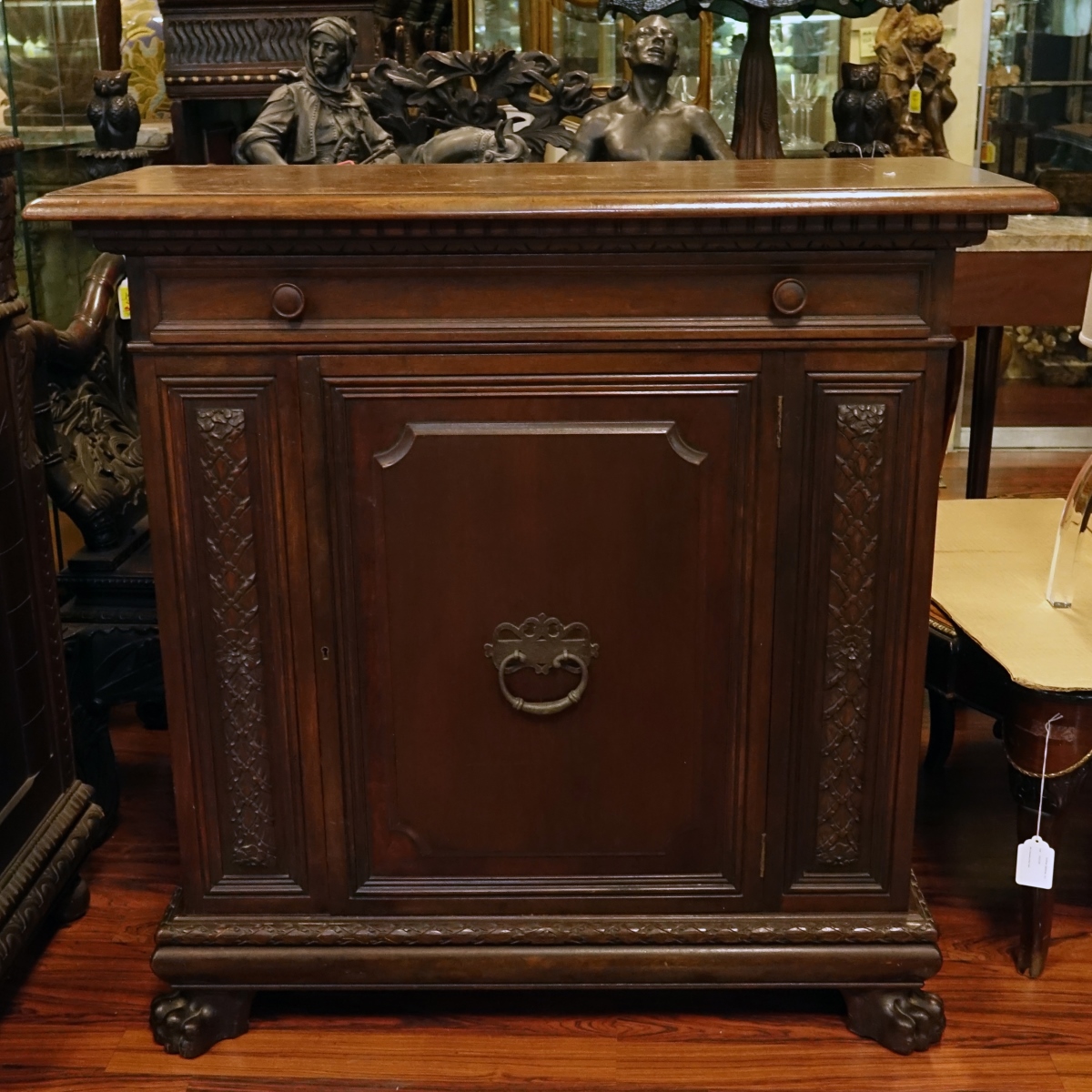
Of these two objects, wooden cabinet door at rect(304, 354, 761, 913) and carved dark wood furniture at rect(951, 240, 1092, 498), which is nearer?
wooden cabinet door at rect(304, 354, 761, 913)

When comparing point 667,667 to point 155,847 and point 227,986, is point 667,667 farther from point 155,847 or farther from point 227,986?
point 155,847

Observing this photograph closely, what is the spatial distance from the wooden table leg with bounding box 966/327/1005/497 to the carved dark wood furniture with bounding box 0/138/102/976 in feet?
6.61

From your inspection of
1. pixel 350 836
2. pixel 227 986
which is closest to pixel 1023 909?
pixel 350 836

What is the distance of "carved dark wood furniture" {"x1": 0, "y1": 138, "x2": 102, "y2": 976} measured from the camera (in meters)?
1.83

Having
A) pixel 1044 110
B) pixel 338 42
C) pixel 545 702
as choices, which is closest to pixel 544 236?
pixel 545 702

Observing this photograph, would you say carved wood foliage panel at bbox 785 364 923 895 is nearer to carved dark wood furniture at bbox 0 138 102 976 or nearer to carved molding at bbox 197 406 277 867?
carved molding at bbox 197 406 277 867

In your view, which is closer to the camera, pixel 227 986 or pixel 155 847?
pixel 227 986

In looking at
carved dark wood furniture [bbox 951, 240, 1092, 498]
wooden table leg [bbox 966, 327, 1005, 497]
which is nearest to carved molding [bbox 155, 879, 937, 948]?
carved dark wood furniture [bbox 951, 240, 1092, 498]

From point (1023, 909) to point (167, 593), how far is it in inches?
47.8

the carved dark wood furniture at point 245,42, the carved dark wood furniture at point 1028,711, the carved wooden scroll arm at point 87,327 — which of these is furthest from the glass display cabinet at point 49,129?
the carved dark wood furniture at point 1028,711

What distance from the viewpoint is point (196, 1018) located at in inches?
69.7

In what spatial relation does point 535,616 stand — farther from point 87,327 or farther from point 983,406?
point 983,406

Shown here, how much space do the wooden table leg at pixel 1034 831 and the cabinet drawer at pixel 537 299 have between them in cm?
67

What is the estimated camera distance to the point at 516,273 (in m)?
1.51
